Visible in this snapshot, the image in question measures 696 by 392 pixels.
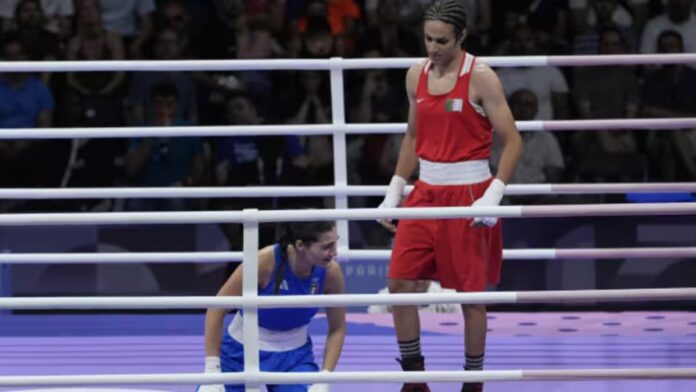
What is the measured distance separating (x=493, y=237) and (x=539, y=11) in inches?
170

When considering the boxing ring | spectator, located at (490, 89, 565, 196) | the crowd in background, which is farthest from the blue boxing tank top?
spectator, located at (490, 89, 565, 196)

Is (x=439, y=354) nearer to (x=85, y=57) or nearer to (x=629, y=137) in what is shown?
(x=629, y=137)

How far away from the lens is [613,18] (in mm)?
9719

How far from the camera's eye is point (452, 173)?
5.73 m

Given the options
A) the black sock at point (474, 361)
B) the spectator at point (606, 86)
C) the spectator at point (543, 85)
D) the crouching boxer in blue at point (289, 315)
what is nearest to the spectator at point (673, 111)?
the spectator at point (606, 86)

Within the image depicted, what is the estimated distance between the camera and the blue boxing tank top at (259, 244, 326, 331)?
17.7 ft

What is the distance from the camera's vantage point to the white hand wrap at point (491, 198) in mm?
5488

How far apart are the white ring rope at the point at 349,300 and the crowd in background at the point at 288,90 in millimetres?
3807

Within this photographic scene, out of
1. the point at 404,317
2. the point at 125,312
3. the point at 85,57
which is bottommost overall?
the point at 125,312

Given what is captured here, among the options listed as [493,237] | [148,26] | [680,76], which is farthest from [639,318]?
[148,26]

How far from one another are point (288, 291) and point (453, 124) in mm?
885

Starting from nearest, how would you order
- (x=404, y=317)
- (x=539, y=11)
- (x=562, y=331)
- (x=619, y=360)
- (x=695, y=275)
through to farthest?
(x=404, y=317) → (x=619, y=360) → (x=562, y=331) → (x=695, y=275) → (x=539, y=11)

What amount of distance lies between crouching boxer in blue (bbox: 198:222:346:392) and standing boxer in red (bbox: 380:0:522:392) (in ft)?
1.28

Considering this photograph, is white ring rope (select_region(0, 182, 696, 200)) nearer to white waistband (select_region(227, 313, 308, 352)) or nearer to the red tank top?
the red tank top
